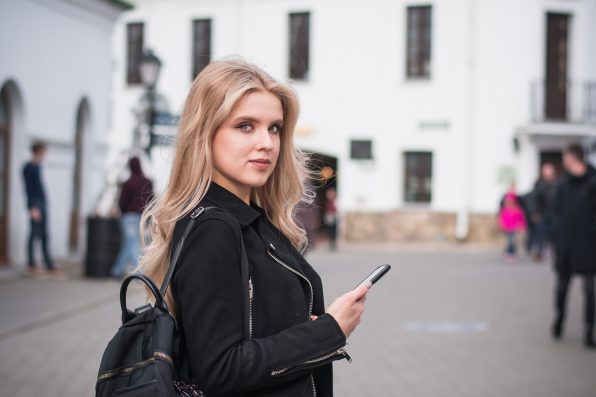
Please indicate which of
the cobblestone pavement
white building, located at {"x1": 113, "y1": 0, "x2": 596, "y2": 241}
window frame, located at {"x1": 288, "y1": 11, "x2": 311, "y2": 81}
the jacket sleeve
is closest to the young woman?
the jacket sleeve

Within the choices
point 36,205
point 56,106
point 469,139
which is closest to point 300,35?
point 469,139

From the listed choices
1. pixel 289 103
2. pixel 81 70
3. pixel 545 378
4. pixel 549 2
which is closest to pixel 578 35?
Result: pixel 549 2

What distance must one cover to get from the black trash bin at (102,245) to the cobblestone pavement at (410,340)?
382 mm

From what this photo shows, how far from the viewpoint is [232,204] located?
2156 millimetres

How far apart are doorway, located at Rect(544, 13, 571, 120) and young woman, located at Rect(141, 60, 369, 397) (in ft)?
81.5

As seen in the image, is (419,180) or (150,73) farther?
(419,180)

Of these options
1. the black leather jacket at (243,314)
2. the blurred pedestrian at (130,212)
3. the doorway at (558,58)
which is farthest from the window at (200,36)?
the black leather jacket at (243,314)

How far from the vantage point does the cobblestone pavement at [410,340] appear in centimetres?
612

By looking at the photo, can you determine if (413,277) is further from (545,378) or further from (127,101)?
(127,101)

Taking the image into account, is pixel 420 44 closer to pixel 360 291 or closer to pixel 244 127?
pixel 244 127

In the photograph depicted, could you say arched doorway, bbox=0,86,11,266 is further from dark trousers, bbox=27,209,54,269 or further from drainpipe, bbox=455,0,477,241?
drainpipe, bbox=455,0,477,241

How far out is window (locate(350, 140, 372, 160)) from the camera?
26.1 m

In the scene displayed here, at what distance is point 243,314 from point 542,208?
17.4 meters

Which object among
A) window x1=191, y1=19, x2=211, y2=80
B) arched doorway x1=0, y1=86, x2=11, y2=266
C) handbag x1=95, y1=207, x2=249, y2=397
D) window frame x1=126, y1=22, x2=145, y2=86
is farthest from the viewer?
window frame x1=126, y1=22, x2=145, y2=86
